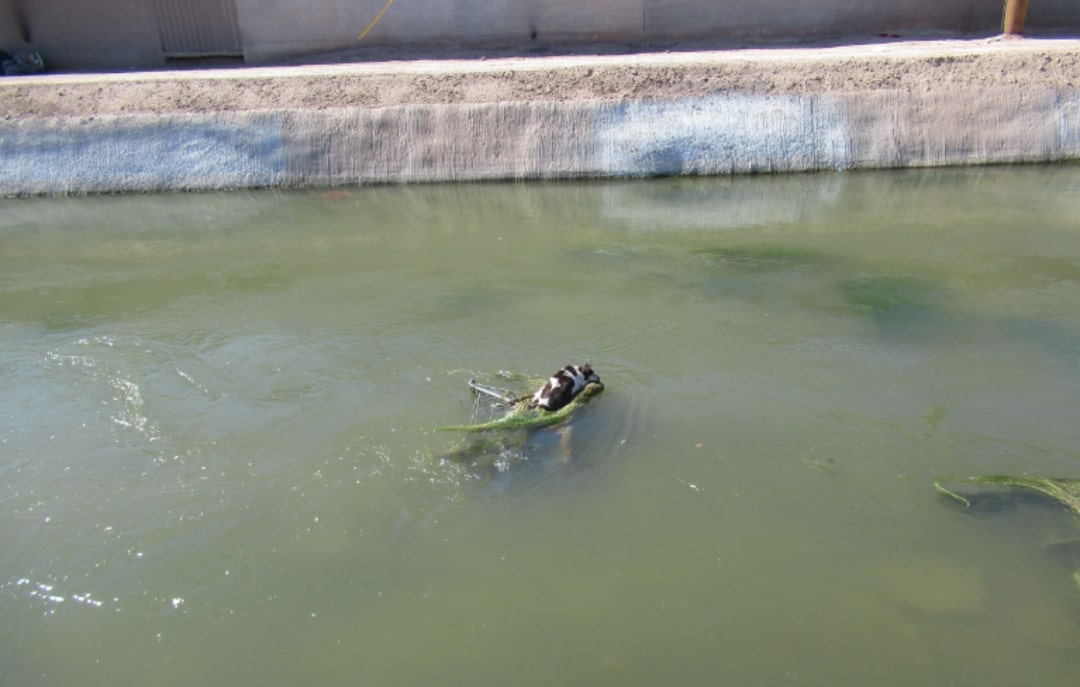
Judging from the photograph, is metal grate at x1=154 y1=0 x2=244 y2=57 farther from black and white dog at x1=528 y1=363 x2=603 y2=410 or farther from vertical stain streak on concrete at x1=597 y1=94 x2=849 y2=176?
black and white dog at x1=528 y1=363 x2=603 y2=410

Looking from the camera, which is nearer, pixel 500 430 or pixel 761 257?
pixel 500 430

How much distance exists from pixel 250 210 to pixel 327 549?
9355mm

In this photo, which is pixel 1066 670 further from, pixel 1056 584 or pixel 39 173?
pixel 39 173

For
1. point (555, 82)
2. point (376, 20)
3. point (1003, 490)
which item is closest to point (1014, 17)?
point (555, 82)

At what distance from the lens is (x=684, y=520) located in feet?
14.9

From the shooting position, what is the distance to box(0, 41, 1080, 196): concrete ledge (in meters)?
13.5

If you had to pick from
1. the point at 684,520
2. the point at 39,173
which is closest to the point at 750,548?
the point at 684,520

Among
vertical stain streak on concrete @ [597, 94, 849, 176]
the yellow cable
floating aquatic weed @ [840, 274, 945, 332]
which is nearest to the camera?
floating aquatic weed @ [840, 274, 945, 332]

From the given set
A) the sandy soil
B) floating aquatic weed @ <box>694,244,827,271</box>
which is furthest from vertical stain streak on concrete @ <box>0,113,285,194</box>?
floating aquatic weed @ <box>694,244,827,271</box>

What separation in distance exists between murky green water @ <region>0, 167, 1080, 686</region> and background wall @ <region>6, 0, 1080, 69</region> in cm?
1035

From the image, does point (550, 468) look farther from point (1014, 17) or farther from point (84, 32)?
point (84, 32)

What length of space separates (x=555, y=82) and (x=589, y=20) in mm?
4890

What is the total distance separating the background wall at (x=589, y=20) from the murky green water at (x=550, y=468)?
34.0 feet

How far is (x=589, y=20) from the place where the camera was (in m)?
18.2
